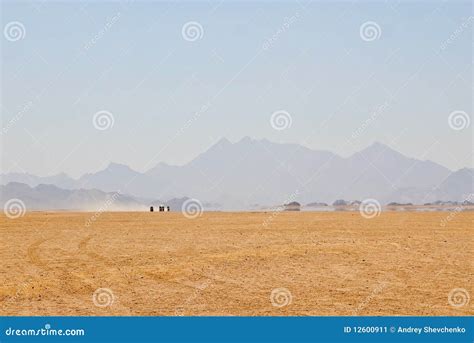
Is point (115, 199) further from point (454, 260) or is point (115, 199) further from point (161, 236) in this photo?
point (454, 260)

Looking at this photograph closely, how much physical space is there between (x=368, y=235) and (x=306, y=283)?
1271cm

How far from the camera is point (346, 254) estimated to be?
24.9 m

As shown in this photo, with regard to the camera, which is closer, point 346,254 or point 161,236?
point 346,254

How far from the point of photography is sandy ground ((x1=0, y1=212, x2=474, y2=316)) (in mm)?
16797

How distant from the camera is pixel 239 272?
837 inches

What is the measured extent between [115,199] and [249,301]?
157840mm

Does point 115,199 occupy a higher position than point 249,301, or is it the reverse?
point 115,199

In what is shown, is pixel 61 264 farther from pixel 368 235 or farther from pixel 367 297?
pixel 368 235

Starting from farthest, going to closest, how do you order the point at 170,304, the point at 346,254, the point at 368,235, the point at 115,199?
the point at 115,199 → the point at 368,235 → the point at 346,254 → the point at 170,304

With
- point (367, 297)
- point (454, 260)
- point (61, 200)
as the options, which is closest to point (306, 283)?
point (367, 297)

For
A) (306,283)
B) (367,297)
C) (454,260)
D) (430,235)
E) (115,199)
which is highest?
(115,199)

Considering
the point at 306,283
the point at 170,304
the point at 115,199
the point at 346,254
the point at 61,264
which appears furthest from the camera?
the point at 115,199

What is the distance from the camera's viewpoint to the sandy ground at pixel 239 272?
16.8 meters

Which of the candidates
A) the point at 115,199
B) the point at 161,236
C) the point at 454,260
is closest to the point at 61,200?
the point at 115,199
